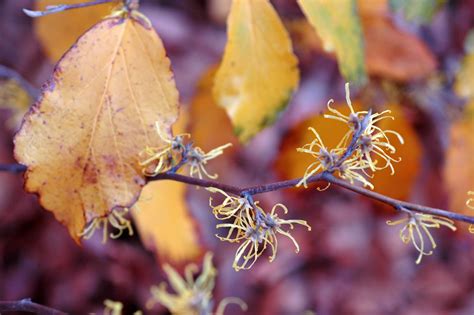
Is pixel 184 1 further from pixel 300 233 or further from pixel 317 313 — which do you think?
pixel 317 313

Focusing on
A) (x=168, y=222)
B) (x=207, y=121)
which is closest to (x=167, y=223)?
(x=168, y=222)

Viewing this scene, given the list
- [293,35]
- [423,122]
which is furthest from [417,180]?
[293,35]

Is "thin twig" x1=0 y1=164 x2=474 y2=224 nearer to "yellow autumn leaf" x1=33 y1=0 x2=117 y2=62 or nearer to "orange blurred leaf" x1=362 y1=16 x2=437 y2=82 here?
"yellow autumn leaf" x1=33 y1=0 x2=117 y2=62

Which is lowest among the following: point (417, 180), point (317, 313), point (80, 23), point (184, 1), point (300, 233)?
point (317, 313)

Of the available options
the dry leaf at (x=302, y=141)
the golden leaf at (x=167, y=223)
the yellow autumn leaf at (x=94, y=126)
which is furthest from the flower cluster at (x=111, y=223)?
the dry leaf at (x=302, y=141)

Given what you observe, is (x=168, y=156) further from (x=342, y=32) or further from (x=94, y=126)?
(x=342, y=32)

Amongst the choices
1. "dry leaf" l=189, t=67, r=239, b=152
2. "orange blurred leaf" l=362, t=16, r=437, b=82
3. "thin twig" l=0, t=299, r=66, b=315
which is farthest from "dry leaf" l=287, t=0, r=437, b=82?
"thin twig" l=0, t=299, r=66, b=315

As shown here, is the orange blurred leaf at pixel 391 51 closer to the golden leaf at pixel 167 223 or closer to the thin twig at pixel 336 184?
the golden leaf at pixel 167 223
